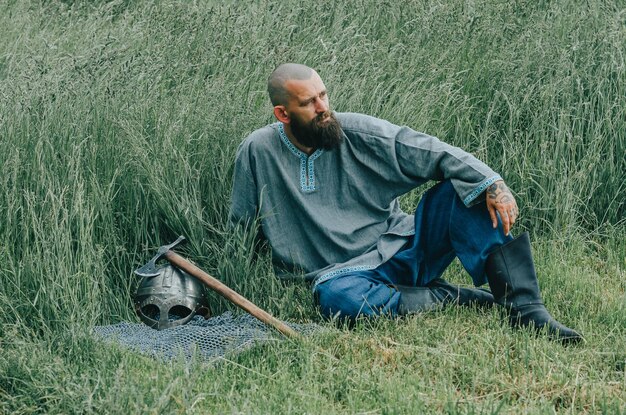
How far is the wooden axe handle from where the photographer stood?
4281 millimetres

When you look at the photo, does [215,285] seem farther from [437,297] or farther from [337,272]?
[437,297]

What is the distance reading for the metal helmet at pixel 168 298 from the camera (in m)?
4.62

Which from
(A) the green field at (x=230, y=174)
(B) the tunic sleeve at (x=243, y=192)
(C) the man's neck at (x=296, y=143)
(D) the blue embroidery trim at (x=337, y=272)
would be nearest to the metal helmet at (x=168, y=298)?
(A) the green field at (x=230, y=174)

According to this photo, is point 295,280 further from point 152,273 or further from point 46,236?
point 46,236

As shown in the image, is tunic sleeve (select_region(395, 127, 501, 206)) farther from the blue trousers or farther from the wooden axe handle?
the wooden axe handle

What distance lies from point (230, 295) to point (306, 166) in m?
0.79

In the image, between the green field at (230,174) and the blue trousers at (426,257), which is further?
the blue trousers at (426,257)

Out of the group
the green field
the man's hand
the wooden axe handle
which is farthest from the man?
the wooden axe handle

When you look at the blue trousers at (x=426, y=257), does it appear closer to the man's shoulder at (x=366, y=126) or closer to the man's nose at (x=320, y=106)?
the man's shoulder at (x=366, y=126)

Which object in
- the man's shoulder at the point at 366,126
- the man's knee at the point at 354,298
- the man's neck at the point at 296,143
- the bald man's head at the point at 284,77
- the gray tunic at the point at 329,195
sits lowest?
the man's knee at the point at 354,298

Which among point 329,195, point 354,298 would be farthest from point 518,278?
point 329,195

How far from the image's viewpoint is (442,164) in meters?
4.58

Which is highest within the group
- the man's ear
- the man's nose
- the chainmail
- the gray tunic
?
the man's nose

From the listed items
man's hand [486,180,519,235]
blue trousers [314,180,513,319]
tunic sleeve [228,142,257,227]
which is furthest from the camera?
tunic sleeve [228,142,257,227]
